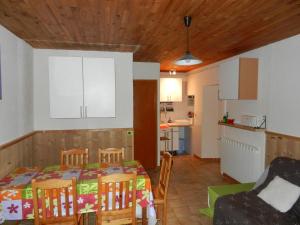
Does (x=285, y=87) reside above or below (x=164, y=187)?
above

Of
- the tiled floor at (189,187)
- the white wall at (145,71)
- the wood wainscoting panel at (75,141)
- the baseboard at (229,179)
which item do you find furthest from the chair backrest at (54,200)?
the white wall at (145,71)

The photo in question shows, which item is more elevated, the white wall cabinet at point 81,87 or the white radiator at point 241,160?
the white wall cabinet at point 81,87

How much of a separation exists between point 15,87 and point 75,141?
1.33m

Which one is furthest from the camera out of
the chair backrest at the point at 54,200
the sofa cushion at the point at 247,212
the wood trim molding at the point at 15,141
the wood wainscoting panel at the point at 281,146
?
Answer: the wood wainscoting panel at the point at 281,146

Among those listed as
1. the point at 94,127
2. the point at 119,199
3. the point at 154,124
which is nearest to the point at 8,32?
the point at 94,127

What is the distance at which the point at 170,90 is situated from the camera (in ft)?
20.0

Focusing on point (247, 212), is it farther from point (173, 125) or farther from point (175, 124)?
point (175, 124)

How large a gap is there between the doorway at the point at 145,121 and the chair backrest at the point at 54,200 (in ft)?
10.5

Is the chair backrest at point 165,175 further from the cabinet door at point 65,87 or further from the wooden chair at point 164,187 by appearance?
the cabinet door at point 65,87

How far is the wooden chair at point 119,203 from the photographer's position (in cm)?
193

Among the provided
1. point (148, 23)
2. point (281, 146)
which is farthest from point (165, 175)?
point (281, 146)

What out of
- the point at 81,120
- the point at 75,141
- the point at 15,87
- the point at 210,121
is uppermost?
the point at 15,87

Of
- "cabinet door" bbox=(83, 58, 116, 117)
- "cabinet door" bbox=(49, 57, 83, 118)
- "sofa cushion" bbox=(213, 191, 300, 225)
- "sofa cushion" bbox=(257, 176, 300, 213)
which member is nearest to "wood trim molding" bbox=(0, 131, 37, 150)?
"cabinet door" bbox=(49, 57, 83, 118)

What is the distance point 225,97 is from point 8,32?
3462mm
